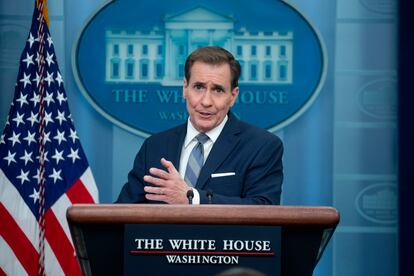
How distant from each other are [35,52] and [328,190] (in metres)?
1.91

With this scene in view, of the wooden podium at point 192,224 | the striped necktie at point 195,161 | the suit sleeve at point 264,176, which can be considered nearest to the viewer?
the wooden podium at point 192,224

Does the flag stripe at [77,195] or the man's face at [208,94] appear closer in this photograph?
the man's face at [208,94]

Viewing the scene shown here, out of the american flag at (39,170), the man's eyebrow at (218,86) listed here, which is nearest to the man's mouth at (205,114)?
the man's eyebrow at (218,86)

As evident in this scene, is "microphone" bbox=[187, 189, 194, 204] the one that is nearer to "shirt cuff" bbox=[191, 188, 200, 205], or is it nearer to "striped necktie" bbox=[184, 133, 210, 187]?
"shirt cuff" bbox=[191, 188, 200, 205]

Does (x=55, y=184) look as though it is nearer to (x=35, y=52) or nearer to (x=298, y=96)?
(x=35, y=52)

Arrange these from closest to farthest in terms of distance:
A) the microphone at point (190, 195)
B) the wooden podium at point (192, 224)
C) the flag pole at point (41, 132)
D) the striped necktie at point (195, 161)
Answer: the wooden podium at point (192, 224)
the microphone at point (190, 195)
the striped necktie at point (195, 161)
the flag pole at point (41, 132)

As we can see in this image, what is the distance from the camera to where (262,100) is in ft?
16.7

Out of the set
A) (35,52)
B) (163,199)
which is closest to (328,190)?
(35,52)

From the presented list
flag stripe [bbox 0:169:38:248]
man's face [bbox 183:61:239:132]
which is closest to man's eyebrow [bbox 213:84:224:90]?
man's face [bbox 183:61:239:132]

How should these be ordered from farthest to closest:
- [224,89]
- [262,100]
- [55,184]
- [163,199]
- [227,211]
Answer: [262,100] → [55,184] → [224,89] → [163,199] → [227,211]

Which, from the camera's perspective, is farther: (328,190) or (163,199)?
(328,190)

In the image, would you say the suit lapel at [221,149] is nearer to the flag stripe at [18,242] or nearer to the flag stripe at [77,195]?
the flag stripe at [77,195]

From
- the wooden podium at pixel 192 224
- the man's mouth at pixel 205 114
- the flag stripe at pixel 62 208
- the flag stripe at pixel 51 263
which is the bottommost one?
the flag stripe at pixel 51 263

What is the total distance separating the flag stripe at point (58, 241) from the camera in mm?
4762
